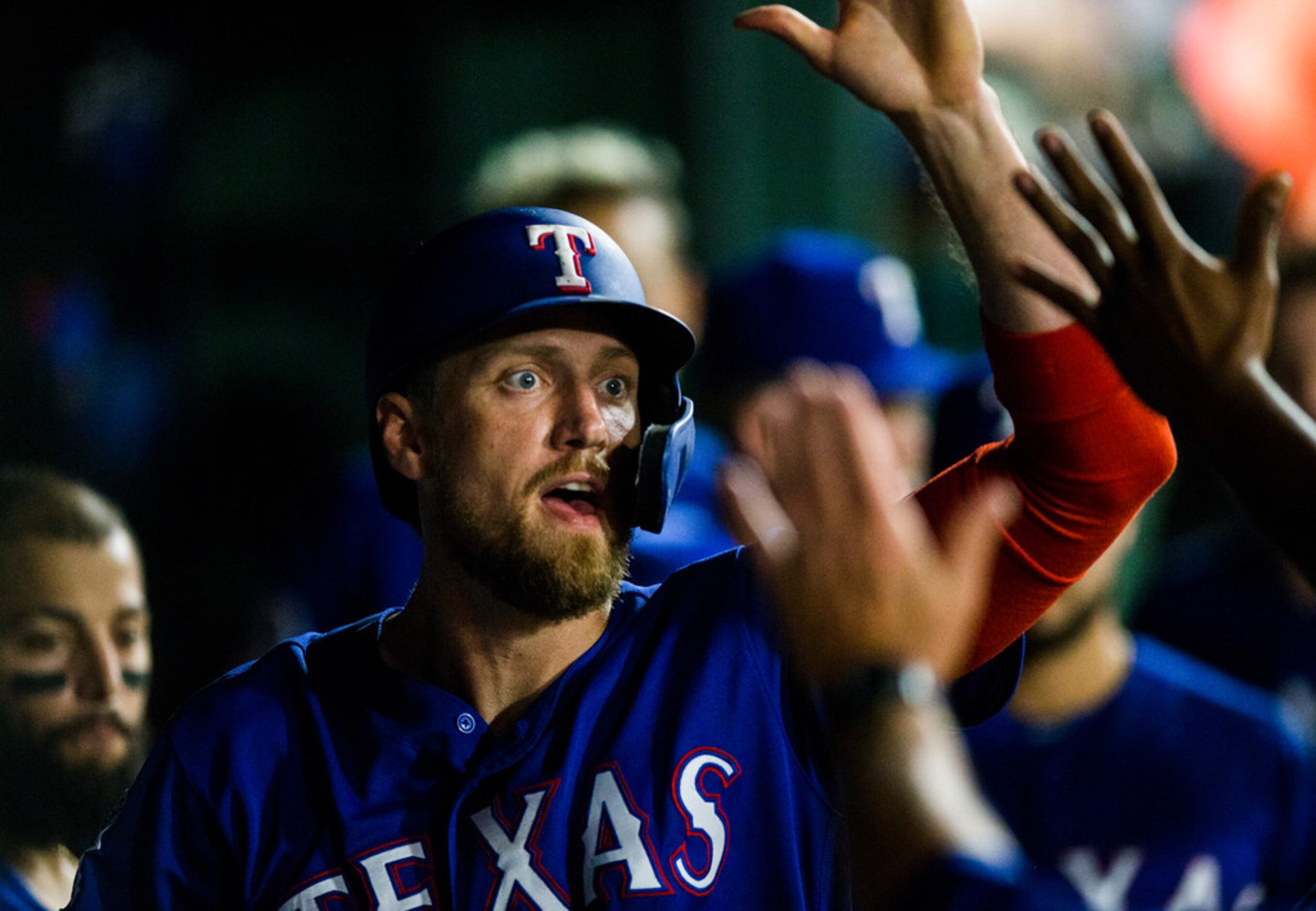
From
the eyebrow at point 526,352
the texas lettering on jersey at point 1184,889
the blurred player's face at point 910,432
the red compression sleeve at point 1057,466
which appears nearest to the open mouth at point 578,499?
the eyebrow at point 526,352

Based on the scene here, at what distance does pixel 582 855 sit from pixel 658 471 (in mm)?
539

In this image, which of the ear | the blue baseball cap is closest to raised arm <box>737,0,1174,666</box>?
the ear

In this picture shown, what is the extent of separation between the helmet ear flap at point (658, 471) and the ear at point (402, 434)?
0.38m

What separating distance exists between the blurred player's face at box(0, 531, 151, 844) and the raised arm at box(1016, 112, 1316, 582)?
1.73 meters

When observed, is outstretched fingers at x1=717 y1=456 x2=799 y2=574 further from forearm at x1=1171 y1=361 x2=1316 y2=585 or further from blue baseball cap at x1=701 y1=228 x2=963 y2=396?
blue baseball cap at x1=701 y1=228 x2=963 y2=396

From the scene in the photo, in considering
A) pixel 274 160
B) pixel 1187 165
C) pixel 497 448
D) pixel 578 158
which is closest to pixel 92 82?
pixel 274 160

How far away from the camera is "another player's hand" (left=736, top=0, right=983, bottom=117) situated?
2209 mm

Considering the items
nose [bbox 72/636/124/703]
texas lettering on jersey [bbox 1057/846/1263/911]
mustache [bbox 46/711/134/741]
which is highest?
nose [bbox 72/636/124/703]

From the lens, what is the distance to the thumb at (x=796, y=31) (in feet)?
7.25

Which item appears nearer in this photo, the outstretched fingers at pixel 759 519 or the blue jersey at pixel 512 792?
the outstretched fingers at pixel 759 519

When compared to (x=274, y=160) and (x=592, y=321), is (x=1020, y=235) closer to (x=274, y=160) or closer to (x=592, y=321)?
(x=592, y=321)

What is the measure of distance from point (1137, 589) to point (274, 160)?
16.2ft

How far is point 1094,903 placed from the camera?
3.22m

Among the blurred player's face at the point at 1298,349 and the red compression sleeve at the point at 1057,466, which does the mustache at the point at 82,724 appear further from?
the blurred player's face at the point at 1298,349
